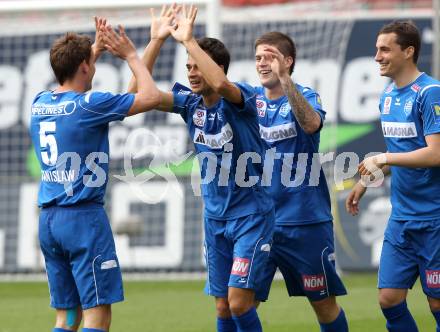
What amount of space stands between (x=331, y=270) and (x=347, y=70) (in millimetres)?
8424

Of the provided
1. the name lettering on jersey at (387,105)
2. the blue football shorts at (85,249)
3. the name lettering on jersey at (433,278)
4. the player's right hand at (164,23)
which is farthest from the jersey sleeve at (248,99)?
the name lettering on jersey at (433,278)

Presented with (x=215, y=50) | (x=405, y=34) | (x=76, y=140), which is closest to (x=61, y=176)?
(x=76, y=140)

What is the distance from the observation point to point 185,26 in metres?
7.36

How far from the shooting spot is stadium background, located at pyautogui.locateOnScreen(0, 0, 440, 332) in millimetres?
15133

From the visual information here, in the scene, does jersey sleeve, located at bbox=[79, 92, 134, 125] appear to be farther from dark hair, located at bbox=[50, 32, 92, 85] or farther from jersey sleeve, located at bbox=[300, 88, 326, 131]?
jersey sleeve, located at bbox=[300, 88, 326, 131]

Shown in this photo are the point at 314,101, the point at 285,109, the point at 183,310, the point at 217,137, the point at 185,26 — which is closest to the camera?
the point at 185,26

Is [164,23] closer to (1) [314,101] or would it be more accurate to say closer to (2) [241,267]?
(1) [314,101]

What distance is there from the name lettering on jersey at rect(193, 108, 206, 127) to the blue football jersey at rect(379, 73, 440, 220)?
1303mm

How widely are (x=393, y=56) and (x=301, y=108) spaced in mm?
798

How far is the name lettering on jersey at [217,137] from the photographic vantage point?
7617mm

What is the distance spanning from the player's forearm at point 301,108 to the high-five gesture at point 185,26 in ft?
2.46

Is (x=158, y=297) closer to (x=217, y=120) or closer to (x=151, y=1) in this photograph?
(x=151, y=1)

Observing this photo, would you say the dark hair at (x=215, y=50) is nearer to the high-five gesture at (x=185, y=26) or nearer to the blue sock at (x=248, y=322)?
the high-five gesture at (x=185, y=26)

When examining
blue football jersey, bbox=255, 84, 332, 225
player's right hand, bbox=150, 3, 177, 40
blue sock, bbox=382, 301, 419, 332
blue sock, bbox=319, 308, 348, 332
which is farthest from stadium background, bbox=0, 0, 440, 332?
player's right hand, bbox=150, 3, 177, 40
